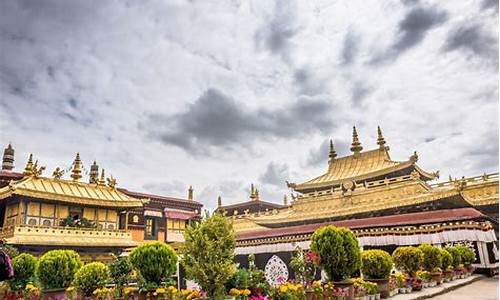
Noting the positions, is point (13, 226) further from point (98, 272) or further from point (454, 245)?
point (454, 245)

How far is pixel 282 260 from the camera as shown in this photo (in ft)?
78.1

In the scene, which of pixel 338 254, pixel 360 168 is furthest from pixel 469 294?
pixel 360 168

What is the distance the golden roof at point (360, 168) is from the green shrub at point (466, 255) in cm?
879

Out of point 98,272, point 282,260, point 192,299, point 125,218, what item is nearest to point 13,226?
point 125,218

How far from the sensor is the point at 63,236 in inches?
999

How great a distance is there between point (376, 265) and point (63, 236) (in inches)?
881

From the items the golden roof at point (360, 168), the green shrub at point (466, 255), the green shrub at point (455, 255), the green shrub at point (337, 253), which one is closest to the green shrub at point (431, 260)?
the green shrub at point (455, 255)

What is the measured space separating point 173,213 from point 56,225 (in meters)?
15.1

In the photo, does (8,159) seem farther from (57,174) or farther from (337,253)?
(337,253)

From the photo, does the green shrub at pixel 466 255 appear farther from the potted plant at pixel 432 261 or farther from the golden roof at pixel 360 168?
the golden roof at pixel 360 168

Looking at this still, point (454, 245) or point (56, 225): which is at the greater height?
point (56, 225)

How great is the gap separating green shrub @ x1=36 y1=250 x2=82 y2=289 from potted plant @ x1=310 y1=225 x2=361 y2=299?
10.2m

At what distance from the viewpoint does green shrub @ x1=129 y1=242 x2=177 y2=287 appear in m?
11.6

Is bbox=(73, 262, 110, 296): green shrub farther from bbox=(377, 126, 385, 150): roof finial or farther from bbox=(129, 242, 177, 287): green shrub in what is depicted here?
bbox=(377, 126, 385, 150): roof finial
